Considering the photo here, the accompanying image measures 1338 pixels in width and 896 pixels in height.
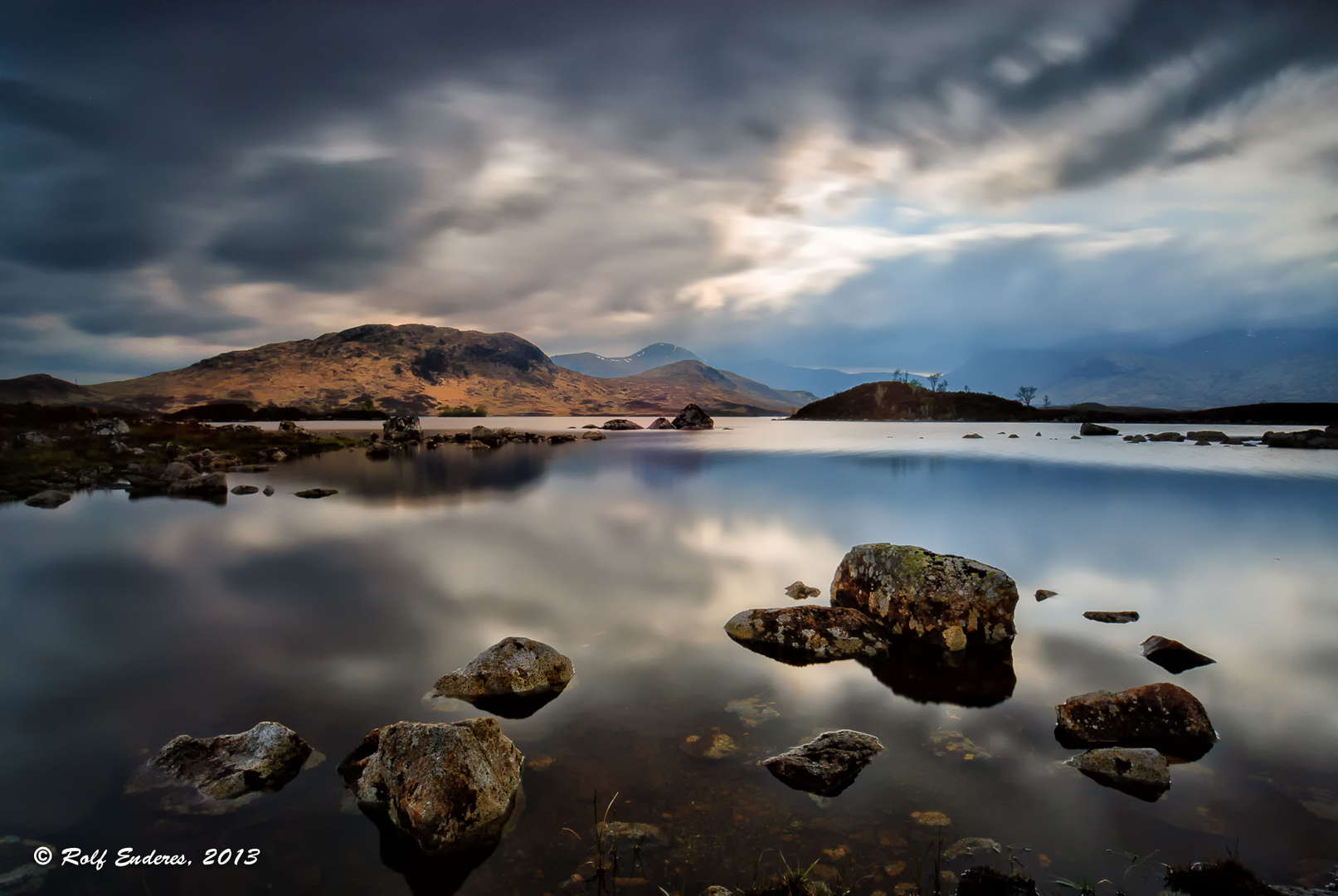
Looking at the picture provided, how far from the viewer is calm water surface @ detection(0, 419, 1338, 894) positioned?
691 cm

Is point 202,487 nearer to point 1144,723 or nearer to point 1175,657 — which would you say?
point 1144,723

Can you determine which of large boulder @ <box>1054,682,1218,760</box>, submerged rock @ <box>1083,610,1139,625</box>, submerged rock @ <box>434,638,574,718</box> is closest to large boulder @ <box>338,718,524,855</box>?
submerged rock @ <box>434,638,574,718</box>

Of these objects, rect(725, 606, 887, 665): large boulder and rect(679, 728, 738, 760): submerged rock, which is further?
rect(725, 606, 887, 665): large boulder

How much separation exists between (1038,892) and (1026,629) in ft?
31.7

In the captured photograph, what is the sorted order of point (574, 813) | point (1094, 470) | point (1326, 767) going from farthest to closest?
1. point (1094, 470)
2. point (1326, 767)
3. point (574, 813)

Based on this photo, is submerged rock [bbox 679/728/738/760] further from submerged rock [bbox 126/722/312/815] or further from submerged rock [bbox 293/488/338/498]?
submerged rock [bbox 293/488/338/498]

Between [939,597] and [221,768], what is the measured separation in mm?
13698

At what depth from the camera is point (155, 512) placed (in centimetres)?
3027

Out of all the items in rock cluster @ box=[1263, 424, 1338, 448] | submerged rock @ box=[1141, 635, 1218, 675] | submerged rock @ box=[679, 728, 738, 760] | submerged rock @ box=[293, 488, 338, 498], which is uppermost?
rock cluster @ box=[1263, 424, 1338, 448]

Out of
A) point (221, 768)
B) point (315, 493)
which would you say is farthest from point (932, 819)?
point (315, 493)

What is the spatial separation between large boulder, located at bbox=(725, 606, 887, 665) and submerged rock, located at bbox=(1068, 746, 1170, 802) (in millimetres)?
4626

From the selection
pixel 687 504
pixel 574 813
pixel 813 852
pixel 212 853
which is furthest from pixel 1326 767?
pixel 687 504

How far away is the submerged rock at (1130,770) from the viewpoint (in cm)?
Result: 790

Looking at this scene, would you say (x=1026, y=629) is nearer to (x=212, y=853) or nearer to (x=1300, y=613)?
(x=1300, y=613)
